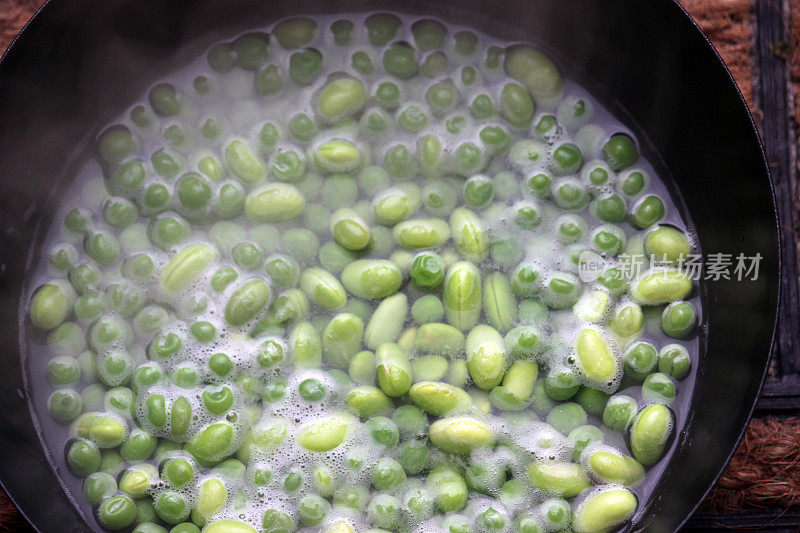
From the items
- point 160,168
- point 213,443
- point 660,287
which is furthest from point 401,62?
point 213,443

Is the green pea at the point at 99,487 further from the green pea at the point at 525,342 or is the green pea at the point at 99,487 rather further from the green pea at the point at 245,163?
the green pea at the point at 525,342

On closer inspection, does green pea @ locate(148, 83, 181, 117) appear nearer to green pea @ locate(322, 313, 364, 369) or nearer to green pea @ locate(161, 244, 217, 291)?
green pea @ locate(161, 244, 217, 291)

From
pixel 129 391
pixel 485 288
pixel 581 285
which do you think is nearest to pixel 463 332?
pixel 485 288

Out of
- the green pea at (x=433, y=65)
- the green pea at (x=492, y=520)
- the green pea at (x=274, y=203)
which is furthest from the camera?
the green pea at (x=433, y=65)

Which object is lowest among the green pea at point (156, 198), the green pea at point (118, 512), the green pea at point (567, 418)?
the green pea at point (118, 512)

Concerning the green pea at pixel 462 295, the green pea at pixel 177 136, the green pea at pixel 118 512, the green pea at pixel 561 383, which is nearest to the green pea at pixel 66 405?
the green pea at pixel 118 512

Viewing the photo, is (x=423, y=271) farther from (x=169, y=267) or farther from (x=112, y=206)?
(x=112, y=206)

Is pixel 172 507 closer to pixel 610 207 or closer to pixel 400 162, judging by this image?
pixel 400 162
